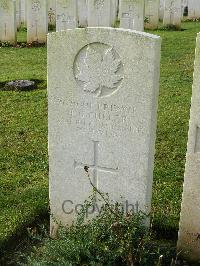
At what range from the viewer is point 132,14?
12297mm

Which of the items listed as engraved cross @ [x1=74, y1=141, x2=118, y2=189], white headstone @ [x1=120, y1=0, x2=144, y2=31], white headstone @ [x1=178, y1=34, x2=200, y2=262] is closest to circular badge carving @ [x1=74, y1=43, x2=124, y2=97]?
engraved cross @ [x1=74, y1=141, x2=118, y2=189]

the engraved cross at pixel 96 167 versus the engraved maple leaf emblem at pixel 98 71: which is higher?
the engraved maple leaf emblem at pixel 98 71

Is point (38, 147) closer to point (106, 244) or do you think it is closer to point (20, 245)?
point (20, 245)

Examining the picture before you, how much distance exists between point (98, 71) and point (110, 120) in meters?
0.37

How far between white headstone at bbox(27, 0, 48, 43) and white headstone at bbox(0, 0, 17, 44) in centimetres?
44

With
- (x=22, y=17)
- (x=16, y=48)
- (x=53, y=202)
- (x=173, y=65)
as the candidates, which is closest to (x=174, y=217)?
(x=53, y=202)

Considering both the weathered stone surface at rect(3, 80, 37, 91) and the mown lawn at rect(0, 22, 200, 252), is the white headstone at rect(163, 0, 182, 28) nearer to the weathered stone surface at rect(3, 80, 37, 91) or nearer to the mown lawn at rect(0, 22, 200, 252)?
the mown lawn at rect(0, 22, 200, 252)

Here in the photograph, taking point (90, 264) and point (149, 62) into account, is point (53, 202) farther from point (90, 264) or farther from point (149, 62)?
point (149, 62)

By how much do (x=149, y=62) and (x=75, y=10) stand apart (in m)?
9.29

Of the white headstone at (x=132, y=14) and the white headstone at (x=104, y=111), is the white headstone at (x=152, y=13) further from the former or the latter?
Answer: the white headstone at (x=104, y=111)

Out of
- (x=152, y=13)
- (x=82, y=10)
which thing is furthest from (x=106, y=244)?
(x=82, y=10)

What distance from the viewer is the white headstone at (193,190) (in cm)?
346

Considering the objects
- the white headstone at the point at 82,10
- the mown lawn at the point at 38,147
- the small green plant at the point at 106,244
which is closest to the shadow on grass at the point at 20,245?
the mown lawn at the point at 38,147

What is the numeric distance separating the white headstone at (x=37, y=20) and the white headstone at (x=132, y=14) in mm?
1933
